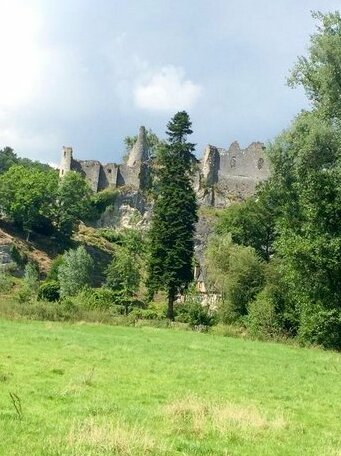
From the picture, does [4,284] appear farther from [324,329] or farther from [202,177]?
[202,177]

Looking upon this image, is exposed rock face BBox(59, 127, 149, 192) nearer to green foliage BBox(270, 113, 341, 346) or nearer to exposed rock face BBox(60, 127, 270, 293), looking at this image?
exposed rock face BBox(60, 127, 270, 293)

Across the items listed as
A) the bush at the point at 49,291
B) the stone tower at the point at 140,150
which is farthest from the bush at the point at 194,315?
the stone tower at the point at 140,150

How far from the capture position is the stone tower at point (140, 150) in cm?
11238

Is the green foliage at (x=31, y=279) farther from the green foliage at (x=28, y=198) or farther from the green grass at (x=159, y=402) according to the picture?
the green grass at (x=159, y=402)

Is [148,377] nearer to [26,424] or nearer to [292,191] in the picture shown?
[26,424]

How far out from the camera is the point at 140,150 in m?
113

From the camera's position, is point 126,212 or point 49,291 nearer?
point 49,291

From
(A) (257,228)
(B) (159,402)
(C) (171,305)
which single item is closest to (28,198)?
(A) (257,228)

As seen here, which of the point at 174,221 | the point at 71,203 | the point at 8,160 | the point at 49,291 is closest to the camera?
the point at 174,221

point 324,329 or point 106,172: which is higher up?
point 106,172

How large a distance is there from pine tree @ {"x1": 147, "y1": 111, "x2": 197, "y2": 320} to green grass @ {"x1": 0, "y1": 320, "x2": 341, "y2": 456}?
2894cm

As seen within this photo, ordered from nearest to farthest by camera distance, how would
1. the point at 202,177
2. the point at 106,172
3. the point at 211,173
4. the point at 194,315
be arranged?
the point at 194,315 < the point at 202,177 < the point at 211,173 < the point at 106,172

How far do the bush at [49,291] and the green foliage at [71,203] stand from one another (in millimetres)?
23649

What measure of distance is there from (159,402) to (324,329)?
22016 millimetres
